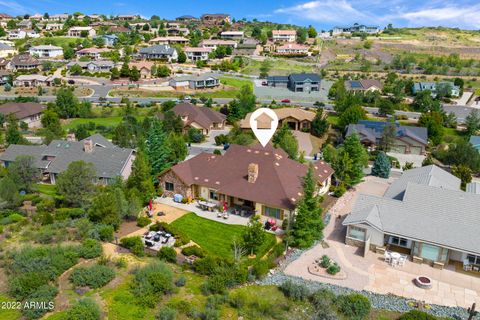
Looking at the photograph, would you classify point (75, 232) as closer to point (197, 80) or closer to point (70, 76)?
point (197, 80)

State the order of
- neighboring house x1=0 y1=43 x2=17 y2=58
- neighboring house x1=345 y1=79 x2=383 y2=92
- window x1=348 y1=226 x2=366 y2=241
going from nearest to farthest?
window x1=348 y1=226 x2=366 y2=241 < neighboring house x1=345 y1=79 x2=383 y2=92 < neighboring house x1=0 y1=43 x2=17 y2=58

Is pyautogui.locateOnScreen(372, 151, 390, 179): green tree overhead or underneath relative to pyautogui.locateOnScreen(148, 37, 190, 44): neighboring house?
underneath

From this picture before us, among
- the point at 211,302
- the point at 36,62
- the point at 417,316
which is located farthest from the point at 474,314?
the point at 36,62

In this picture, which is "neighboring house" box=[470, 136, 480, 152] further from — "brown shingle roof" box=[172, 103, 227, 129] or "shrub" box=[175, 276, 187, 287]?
"shrub" box=[175, 276, 187, 287]

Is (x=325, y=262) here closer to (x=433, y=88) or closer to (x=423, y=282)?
(x=423, y=282)

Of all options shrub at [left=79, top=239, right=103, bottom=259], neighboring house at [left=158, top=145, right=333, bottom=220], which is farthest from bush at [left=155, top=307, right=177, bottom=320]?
neighboring house at [left=158, top=145, right=333, bottom=220]

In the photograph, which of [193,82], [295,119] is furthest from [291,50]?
[295,119]

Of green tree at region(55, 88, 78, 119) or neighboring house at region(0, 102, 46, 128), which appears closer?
neighboring house at region(0, 102, 46, 128)
